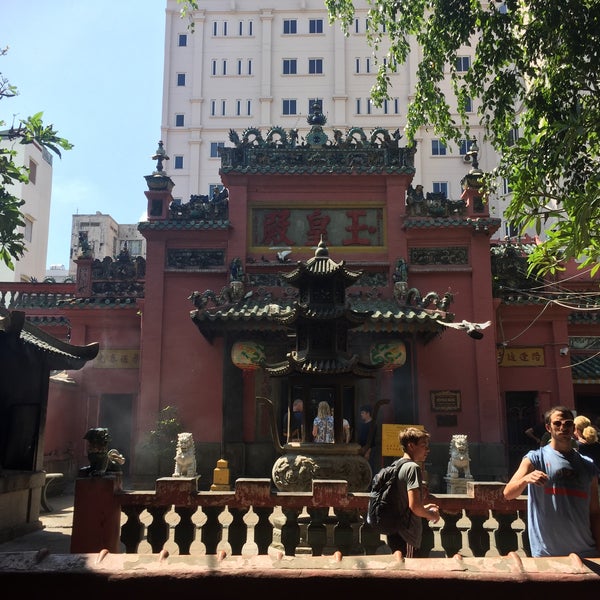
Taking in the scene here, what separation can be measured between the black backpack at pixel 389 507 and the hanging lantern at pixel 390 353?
899 centimetres

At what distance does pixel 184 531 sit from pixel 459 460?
25.8 ft

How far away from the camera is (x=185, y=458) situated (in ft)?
40.9

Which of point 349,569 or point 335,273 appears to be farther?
point 335,273

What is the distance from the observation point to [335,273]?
361 inches

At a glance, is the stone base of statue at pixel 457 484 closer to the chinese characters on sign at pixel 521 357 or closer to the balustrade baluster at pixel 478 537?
the chinese characters on sign at pixel 521 357

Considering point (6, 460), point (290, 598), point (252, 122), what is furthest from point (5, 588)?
point (252, 122)

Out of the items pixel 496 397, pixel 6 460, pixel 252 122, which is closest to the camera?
pixel 6 460

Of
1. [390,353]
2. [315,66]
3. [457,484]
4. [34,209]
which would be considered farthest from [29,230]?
[457,484]

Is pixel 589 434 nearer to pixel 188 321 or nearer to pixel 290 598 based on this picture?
pixel 290 598

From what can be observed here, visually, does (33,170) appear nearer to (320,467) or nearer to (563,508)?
(320,467)

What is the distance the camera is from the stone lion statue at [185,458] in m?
12.4

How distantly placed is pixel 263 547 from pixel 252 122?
42290mm

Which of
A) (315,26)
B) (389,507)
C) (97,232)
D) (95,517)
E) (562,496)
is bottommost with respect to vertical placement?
(95,517)

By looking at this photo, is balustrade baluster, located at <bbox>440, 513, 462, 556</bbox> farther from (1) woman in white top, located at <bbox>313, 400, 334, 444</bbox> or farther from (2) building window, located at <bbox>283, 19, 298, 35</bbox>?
(2) building window, located at <bbox>283, 19, 298, 35</bbox>
